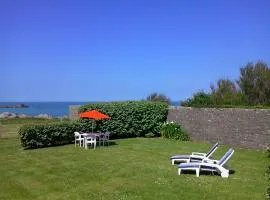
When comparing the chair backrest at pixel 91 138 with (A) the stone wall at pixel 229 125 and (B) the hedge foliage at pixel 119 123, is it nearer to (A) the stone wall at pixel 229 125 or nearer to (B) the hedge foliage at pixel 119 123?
(B) the hedge foliage at pixel 119 123

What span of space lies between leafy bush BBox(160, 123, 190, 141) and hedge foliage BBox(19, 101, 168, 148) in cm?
63

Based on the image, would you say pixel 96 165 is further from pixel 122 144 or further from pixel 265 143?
pixel 265 143

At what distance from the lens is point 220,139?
1984 cm

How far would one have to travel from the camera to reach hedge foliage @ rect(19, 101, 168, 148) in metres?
20.0

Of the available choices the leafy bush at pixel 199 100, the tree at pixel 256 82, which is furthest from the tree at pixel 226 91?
the leafy bush at pixel 199 100

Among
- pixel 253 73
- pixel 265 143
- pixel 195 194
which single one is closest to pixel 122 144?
pixel 265 143

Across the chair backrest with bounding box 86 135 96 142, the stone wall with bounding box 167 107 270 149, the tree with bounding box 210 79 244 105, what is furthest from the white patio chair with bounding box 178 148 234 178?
the tree with bounding box 210 79 244 105

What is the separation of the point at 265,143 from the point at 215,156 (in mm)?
2710

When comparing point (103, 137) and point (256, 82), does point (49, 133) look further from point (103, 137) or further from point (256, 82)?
point (256, 82)

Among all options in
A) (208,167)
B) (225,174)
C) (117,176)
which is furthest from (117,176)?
(225,174)

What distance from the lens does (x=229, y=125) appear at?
63.7ft

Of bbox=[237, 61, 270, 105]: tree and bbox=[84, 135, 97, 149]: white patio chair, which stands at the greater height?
bbox=[237, 61, 270, 105]: tree

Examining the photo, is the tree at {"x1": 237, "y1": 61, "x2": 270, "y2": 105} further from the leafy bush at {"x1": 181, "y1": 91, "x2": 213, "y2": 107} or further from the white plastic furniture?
the white plastic furniture

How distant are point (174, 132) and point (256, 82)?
37.8 feet
